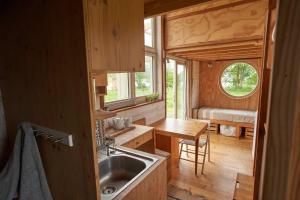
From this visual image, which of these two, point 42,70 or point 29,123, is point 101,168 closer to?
point 29,123

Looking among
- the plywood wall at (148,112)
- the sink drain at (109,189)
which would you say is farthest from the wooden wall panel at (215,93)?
the sink drain at (109,189)

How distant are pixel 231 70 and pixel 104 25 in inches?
208

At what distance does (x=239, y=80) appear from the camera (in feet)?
17.0

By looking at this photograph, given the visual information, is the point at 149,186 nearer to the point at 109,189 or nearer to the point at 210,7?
the point at 109,189

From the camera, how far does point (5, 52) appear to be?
1.08 m

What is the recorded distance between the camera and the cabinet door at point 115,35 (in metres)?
0.76

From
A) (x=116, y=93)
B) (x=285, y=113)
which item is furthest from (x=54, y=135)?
(x=116, y=93)

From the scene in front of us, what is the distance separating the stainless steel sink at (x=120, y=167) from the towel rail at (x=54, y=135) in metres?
0.67

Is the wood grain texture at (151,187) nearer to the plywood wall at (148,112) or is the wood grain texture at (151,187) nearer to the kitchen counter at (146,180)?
the kitchen counter at (146,180)

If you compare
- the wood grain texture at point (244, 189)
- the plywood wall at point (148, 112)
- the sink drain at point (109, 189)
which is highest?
the plywood wall at point (148, 112)

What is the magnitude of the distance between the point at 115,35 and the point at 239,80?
5.22m

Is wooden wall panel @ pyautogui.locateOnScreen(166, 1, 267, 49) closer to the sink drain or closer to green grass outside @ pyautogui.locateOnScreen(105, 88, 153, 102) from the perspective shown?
green grass outside @ pyautogui.locateOnScreen(105, 88, 153, 102)

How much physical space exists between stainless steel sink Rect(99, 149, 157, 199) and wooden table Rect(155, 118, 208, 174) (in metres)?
1.19

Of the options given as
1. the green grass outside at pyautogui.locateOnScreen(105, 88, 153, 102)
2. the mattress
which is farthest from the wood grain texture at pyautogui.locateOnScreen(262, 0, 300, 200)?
the mattress
